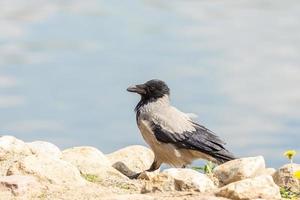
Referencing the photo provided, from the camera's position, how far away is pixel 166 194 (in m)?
7.88

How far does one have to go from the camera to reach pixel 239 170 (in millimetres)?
9211

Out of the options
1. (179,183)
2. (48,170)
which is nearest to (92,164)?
(48,170)

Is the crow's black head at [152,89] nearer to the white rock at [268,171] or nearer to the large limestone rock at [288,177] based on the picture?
the white rock at [268,171]

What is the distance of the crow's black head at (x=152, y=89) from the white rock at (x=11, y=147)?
2557 mm

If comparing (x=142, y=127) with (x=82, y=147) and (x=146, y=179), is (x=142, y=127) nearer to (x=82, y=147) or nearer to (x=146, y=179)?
(x=82, y=147)

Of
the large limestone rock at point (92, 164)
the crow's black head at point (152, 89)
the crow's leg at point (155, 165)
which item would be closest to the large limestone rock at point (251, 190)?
the large limestone rock at point (92, 164)

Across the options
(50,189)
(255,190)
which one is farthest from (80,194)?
(255,190)

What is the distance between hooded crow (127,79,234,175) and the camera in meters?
12.3

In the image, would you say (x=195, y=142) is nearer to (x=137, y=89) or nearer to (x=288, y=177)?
(x=137, y=89)

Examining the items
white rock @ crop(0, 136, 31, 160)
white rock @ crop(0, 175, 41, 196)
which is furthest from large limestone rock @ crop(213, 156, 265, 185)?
white rock @ crop(0, 136, 31, 160)

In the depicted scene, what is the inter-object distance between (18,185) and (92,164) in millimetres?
2477

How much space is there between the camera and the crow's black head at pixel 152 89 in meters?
13.1

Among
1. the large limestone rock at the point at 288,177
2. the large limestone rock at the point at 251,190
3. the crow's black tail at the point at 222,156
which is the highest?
the crow's black tail at the point at 222,156

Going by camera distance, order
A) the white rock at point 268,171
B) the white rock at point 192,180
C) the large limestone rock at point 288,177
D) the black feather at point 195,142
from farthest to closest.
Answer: the black feather at point 195,142
the white rock at point 268,171
the large limestone rock at point 288,177
the white rock at point 192,180
